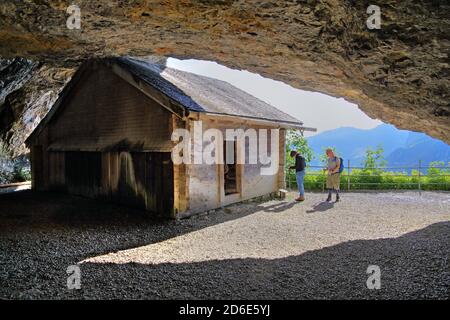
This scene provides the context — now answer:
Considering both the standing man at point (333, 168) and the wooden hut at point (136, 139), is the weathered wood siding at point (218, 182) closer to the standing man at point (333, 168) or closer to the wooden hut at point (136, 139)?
the wooden hut at point (136, 139)

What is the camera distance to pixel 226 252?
611 centimetres

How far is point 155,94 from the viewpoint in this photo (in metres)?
8.49

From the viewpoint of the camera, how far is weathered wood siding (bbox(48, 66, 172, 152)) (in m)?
8.88

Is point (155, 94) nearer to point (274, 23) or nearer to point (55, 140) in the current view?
point (274, 23)

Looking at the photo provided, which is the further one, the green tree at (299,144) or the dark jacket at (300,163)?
the green tree at (299,144)


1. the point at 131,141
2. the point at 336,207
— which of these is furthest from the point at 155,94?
Result: the point at 336,207

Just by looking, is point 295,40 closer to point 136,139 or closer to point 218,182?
point 218,182

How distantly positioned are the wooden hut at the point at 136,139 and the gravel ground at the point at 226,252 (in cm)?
73

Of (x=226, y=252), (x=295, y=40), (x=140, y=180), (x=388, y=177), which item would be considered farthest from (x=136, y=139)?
(x=388, y=177)

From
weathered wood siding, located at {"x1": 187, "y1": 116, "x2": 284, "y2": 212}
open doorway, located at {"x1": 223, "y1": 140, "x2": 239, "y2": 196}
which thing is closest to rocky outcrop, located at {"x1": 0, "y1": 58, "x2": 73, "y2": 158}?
open doorway, located at {"x1": 223, "y1": 140, "x2": 239, "y2": 196}

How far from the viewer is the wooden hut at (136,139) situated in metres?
8.53

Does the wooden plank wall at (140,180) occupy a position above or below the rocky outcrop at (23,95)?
below

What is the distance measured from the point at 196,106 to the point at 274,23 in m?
3.76

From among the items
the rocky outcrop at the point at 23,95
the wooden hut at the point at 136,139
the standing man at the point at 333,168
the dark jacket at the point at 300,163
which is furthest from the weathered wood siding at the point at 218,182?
the rocky outcrop at the point at 23,95
